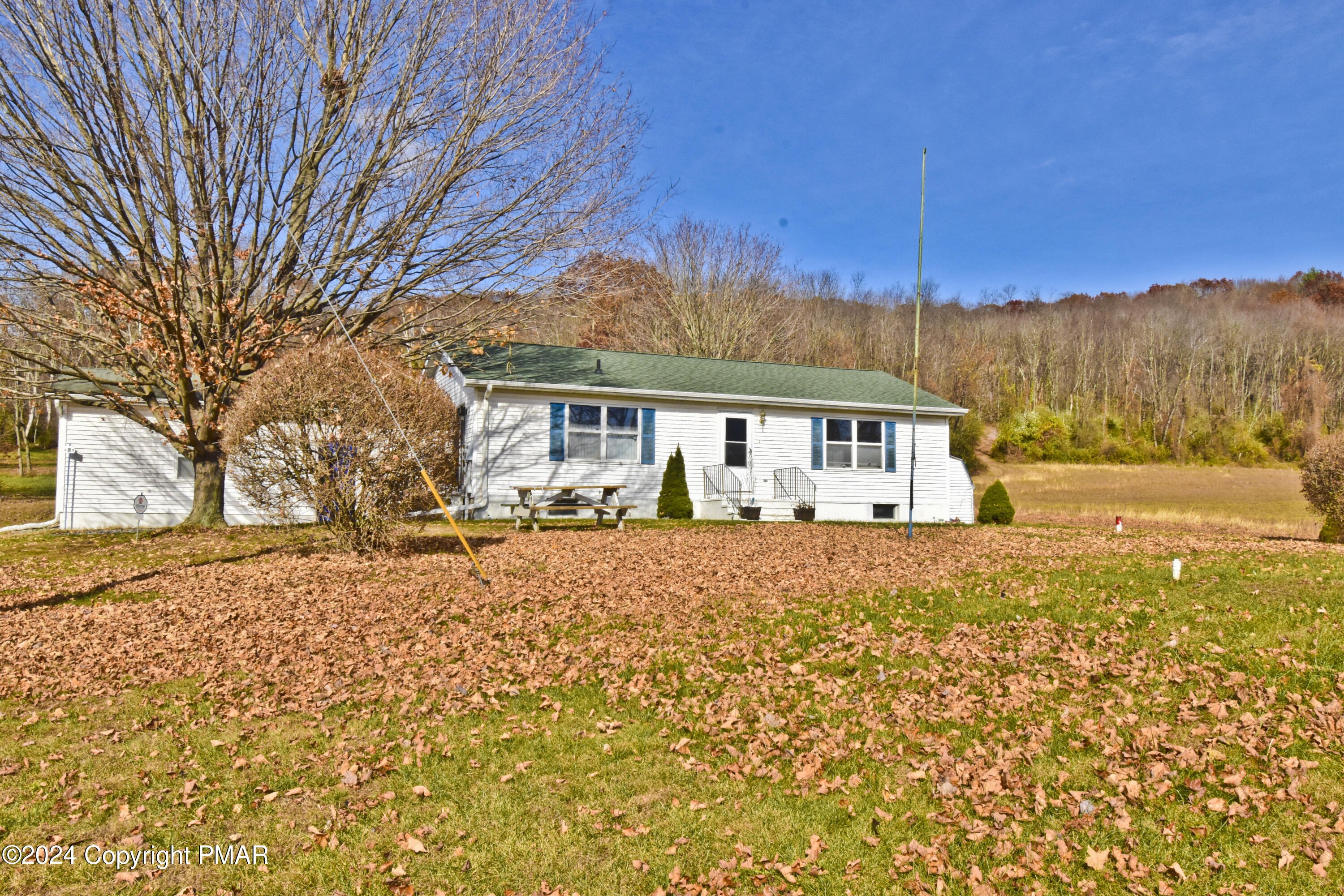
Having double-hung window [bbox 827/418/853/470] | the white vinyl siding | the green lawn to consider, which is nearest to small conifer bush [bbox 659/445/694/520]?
double-hung window [bbox 827/418/853/470]

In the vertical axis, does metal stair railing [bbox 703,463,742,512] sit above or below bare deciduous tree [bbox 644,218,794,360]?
below

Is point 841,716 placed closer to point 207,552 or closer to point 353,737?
point 353,737

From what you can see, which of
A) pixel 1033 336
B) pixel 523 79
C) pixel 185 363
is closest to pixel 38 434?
pixel 185 363

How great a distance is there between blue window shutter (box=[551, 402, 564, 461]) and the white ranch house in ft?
0.11

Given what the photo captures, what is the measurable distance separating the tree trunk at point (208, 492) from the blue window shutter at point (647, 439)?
8.77m

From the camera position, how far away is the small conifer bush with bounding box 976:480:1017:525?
64.1 ft

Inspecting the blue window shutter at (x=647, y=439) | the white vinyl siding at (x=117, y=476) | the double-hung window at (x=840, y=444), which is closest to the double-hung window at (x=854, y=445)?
the double-hung window at (x=840, y=444)

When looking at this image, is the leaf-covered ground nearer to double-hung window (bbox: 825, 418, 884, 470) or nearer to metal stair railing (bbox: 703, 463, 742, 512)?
metal stair railing (bbox: 703, 463, 742, 512)

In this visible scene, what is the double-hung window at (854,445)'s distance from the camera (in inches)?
797

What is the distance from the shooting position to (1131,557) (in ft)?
34.8

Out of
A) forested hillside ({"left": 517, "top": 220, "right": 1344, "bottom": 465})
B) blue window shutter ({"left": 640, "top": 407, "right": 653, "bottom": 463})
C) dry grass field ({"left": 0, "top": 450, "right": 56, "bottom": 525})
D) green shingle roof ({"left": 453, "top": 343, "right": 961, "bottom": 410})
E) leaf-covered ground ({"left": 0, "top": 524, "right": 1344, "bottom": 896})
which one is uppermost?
forested hillside ({"left": 517, "top": 220, "right": 1344, "bottom": 465})

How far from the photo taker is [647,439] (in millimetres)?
18703

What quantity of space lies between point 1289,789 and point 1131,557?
741 cm

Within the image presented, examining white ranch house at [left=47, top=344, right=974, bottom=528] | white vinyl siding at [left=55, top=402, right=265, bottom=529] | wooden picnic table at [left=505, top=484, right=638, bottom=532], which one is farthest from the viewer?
white ranch house at [left=47, top=344, right=974, bottom=528]
